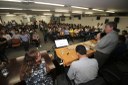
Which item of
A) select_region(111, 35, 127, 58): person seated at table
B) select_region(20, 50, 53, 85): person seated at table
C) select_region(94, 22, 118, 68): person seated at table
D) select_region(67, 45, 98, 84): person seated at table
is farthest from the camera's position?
select_region(111, 35, 127, 58): person seated at table

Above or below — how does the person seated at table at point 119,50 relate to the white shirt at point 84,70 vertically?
below

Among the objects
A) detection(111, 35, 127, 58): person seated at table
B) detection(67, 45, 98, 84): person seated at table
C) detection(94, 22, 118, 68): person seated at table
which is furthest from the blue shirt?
detection(111, 35, 127, 58): person seated at table

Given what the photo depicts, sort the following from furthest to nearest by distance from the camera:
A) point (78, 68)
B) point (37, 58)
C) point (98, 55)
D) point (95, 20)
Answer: point (95, 20) → point (98, 55) → point (37, 58) → point (78, 68)

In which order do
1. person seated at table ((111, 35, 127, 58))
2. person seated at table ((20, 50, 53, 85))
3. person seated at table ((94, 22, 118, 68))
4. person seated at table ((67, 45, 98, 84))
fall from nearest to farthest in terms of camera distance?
person seated at table ((67, 45, 98, 84)) < person seated at table ((20, 50, 53, 85)) < person seated at table ((94, 22, 118, 68)) < person seated at table ((111, 35, 127, 58))

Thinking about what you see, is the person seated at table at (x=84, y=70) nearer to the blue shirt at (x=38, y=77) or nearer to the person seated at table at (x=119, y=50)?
the blue shirt at (x=38, y=77)

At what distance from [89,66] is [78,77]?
27cm

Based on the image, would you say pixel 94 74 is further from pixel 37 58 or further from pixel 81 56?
pixel 37 58

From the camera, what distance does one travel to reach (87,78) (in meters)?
1.56

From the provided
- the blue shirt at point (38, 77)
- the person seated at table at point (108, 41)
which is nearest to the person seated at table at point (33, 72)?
the blue shirt at point (38, 77)

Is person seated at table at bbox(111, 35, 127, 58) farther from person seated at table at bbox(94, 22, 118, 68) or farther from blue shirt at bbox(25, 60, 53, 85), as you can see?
blue shirt at bbox(25, 60, 53, 85)

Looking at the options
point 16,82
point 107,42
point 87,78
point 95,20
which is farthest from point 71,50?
point 95,20

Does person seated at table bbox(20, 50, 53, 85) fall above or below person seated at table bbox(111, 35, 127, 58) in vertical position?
above

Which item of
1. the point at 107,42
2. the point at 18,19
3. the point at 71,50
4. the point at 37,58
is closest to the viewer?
the point at 37,58

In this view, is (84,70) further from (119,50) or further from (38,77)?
(119,50)
